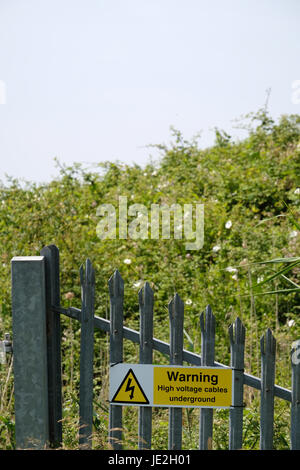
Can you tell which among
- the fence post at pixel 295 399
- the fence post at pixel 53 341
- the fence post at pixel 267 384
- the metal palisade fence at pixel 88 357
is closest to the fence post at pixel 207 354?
the metal palisade fence at pixel 88 357

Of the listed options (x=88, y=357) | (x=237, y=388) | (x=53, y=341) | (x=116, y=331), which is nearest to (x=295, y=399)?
(x=237, y=388)

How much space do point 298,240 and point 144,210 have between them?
200cm

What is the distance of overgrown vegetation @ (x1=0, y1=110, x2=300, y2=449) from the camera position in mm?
3305

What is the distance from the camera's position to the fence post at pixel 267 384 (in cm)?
241

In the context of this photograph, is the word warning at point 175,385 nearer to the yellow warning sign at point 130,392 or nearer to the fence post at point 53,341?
the yellow warning sign at point 130,392

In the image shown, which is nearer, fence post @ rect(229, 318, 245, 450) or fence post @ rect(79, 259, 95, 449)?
fence post @ rect(229, 318, 245, 450)

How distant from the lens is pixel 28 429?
8.66ft

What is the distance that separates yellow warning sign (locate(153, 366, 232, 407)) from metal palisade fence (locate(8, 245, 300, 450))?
0.03m

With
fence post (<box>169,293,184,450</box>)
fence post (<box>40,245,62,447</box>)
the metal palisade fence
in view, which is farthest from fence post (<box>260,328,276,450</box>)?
fence post (<box>40,245,62,447</box>)

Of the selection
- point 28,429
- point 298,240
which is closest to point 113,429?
point 28,429

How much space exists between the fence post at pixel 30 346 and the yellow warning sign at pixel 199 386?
1.86 feet

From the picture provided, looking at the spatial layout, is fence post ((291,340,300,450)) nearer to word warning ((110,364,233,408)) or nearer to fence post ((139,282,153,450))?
word warning ((110,364,233,408))

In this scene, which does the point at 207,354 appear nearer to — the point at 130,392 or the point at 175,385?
the point at 175,385

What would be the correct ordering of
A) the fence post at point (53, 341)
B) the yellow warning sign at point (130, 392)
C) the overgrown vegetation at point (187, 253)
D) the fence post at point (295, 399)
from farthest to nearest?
1. the overgrown vegetation at point (187, 253)
2. the fence post at point (53, 341)
3. the yellow warning sign at point (130, 392)
4. the fence post at point (295, 399)
